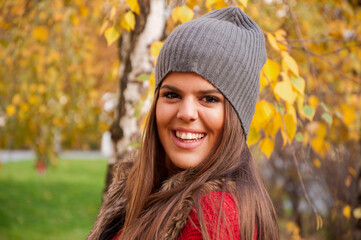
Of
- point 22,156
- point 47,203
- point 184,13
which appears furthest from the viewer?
point 22,156

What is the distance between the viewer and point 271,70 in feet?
6.56

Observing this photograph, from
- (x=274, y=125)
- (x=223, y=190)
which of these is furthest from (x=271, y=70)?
(x=223, y=190)

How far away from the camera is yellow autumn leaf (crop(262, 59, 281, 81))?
1979 millimetres

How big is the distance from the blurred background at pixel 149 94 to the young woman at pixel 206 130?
0.38m

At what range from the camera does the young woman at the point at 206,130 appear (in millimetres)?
1399

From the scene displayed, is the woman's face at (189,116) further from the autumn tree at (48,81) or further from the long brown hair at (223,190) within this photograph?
the autumn tree at (48,81)

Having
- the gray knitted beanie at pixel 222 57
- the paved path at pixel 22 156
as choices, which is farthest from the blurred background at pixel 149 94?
the paved path at pixel 22 156

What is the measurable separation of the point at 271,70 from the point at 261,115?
0.23m

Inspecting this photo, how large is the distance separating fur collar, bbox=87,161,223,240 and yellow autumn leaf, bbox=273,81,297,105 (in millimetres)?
650

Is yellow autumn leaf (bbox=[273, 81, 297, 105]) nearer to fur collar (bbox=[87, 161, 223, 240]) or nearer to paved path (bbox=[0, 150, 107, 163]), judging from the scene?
fur collar (bbox=[87, 161, 223, 240])

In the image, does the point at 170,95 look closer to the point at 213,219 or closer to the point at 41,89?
the point at 213,219

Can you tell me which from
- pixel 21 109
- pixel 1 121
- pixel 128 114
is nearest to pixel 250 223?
Answer: pixel 128 114

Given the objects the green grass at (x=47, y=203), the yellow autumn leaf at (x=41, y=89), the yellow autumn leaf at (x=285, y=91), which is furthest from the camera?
the green grass at (x=47, y=203)

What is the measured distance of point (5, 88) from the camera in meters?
5.59
